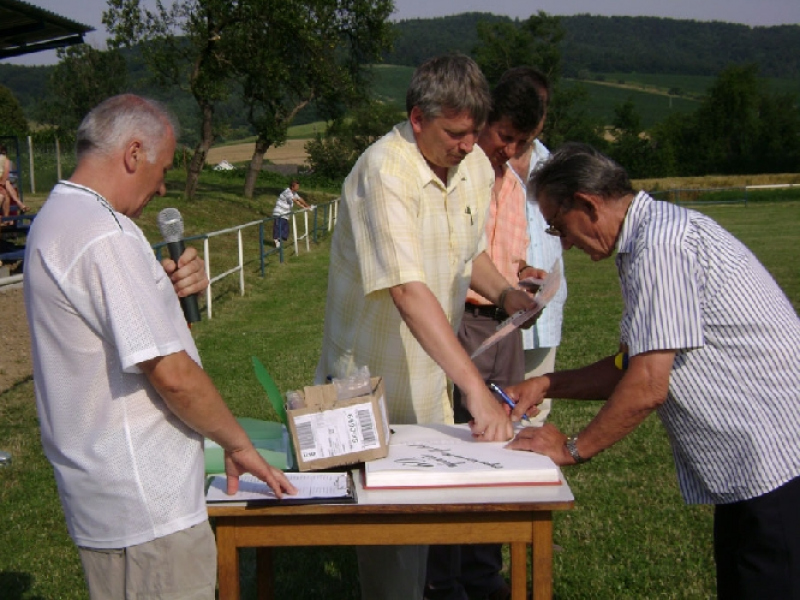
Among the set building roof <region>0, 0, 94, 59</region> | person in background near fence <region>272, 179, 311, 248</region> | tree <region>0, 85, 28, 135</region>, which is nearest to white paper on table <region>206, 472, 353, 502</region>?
building roof <region>0, 0, 94, 59</region>

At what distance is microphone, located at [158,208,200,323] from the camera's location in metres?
2.86

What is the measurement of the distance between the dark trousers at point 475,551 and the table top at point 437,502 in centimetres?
149

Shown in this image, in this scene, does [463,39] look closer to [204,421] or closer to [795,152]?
[795,152]

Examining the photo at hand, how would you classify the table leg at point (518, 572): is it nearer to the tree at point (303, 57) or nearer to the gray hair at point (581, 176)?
the gray hair at point (581, 176)

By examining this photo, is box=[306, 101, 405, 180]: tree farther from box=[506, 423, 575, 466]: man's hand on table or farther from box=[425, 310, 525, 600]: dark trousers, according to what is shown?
box=[506, 423, 575, 466]: man's hand on table

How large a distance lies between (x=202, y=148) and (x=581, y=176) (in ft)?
102

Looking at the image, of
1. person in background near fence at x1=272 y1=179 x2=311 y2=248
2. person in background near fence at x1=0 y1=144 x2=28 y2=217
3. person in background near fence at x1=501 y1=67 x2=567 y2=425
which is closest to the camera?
person in background near fence at x1=501 y1=67 x2=567 y2=425

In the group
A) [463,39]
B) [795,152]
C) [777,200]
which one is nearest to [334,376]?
[777,200]

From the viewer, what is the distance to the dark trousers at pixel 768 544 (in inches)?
102

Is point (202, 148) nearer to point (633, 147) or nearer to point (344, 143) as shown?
point (344, 143)

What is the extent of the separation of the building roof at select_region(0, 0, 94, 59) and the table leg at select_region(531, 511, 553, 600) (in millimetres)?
7837

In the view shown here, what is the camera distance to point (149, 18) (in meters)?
33.3

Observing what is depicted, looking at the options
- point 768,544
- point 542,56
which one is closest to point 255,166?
point 768,544

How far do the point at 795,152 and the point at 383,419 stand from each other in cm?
7699
